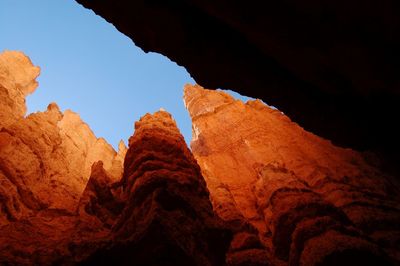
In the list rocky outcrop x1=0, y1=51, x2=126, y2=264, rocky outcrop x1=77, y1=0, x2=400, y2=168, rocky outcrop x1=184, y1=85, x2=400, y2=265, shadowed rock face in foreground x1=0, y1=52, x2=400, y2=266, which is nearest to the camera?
rocky outcrop x1=77, y1=0, x2=400, y2=168

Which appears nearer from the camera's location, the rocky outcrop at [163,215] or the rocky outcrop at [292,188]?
the rocky outcrop at [163,215]

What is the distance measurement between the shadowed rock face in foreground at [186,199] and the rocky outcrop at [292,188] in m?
0.06

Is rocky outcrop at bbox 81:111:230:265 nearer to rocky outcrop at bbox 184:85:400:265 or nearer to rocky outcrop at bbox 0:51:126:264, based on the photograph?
rocky outcrop at bbox 0:51:126:264

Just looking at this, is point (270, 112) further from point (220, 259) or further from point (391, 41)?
point (391, 41)

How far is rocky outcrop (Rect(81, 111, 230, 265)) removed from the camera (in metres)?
10.4

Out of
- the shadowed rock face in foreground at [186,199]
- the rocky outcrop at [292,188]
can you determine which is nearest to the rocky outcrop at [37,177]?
the shadowed rock face in foreground at [186,199]

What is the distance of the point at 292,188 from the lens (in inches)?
704

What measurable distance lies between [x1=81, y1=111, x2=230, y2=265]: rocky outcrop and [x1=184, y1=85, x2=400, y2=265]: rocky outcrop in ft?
11.2

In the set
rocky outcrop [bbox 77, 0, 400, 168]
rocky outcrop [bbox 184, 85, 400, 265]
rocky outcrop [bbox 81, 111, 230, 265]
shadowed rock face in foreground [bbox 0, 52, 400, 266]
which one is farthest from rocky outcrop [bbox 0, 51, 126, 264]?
rocky outcrop [bbox 184, 85, 400, 265]

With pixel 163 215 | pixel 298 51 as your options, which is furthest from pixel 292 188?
pixel 298 51

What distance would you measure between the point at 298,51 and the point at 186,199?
606cm

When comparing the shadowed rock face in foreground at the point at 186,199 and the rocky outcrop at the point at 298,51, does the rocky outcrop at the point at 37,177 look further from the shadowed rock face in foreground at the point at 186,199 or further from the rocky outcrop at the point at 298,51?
the rocky outcrop at the point at 298,51

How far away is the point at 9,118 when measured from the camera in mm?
21391

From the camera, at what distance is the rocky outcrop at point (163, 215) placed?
34.1 ft
